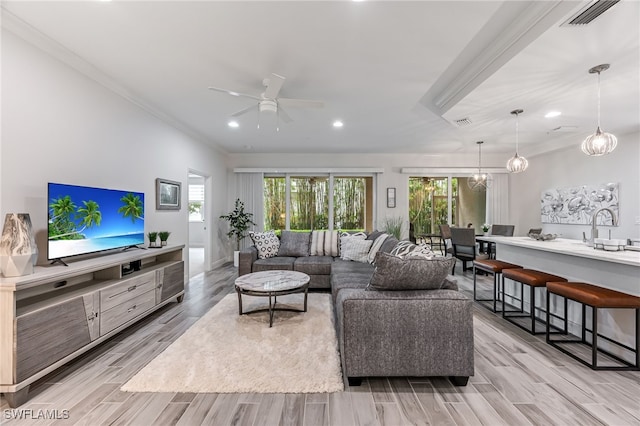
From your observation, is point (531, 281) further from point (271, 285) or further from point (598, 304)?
point (271, 285)

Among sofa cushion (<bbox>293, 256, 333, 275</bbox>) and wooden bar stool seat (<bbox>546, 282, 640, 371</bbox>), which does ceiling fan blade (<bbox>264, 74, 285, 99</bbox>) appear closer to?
sofa cushion (<bbox>293, 256, 333, 275</bbox>)

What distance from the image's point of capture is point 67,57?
103 inches

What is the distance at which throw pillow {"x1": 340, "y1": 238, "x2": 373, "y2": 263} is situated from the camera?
4.33 m

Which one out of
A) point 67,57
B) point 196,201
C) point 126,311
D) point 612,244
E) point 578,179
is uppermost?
point 67,57

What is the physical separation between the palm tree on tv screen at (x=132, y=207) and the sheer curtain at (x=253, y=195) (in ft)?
11.9

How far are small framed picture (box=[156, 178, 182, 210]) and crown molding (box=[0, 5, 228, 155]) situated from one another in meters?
0.96

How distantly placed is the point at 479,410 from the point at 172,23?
351 cm

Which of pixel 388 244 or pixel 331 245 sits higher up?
pixel 388 244

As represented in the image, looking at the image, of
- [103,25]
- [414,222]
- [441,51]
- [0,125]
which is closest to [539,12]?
[441,51]

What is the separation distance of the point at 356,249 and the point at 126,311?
2975 mm

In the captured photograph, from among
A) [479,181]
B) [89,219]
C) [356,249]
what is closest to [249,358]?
[89,219]

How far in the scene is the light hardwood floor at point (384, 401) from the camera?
1712 mm

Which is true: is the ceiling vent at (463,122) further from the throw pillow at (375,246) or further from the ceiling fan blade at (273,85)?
the ceiling fan blade at (273,85)

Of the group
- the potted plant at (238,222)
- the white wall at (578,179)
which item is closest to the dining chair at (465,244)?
the white wall at (578,179)
